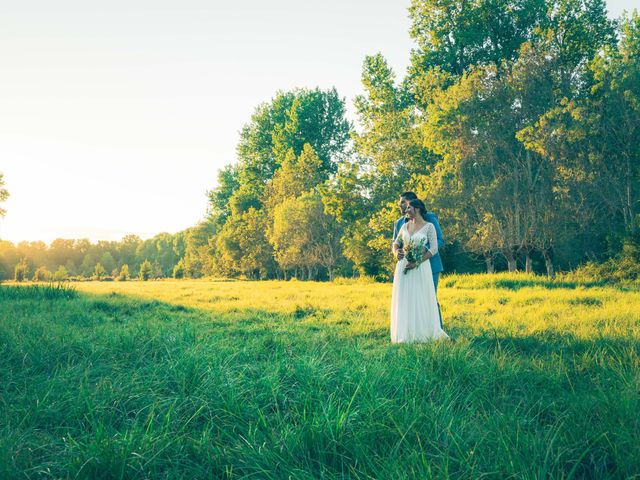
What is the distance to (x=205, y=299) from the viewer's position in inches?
552

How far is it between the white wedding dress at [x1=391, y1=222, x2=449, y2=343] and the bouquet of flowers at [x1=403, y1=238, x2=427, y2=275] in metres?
0.07

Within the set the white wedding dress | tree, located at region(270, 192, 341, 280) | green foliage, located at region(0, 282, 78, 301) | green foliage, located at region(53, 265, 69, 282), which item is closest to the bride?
the white wedding dress

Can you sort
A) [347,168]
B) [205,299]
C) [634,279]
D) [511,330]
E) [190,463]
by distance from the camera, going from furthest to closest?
[347,168]
[634,279]
[205,299]
[511,330]
[190,463]

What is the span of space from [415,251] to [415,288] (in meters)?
0.62

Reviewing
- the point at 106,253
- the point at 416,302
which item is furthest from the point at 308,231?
the point at 106,253

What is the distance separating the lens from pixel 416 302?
263 inches

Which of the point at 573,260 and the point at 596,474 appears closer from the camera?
the point at 596,474

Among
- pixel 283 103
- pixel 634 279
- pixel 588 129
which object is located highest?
pixel 283 103

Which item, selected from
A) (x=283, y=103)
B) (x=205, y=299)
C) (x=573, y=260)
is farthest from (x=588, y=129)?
(x=283, y=103)

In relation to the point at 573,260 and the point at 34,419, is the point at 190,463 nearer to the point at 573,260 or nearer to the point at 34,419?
the point at 34,419

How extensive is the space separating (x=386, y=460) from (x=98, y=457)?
1.63 m

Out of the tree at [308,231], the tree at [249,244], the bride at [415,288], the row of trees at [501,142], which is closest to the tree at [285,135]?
the tree at [249,244]

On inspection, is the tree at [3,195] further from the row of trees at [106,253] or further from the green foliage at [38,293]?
the row of trees at [106,253]

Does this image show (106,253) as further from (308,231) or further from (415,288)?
(415,288)
